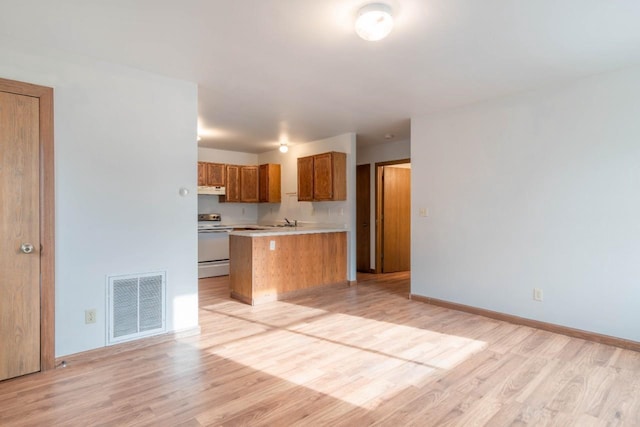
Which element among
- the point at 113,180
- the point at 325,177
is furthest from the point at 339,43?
the point at 325,177

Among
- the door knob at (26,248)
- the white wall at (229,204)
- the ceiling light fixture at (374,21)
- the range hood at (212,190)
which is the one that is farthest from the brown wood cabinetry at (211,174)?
the ceiling light fixture at (374,21)

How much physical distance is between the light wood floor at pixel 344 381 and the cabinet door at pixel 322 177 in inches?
98.7

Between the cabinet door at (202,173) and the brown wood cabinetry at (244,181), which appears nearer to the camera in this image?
the cabinet door at (202,173)

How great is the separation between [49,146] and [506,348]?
3.99 meters

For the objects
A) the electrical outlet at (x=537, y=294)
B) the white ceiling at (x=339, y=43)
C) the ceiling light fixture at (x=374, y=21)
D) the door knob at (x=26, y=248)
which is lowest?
the electrical outlet at (x=537, y=294)

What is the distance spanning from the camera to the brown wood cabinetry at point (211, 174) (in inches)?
263

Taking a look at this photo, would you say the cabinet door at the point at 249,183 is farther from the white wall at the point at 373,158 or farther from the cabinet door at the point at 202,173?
the white wall at the point at 373,158

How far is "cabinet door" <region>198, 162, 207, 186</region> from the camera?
21.8 ft

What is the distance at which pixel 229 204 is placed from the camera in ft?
24.4

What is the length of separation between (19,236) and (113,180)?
74 centimetres

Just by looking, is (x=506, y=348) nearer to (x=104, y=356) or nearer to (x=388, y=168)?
(x=104, y=356)

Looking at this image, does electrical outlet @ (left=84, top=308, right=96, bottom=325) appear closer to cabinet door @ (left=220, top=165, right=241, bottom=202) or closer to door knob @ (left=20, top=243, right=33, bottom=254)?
door knob @ (left=20, top=243, right=33, bottom=254)

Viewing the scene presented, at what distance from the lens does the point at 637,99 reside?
303cm

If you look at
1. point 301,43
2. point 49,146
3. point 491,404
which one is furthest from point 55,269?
point 491,404
